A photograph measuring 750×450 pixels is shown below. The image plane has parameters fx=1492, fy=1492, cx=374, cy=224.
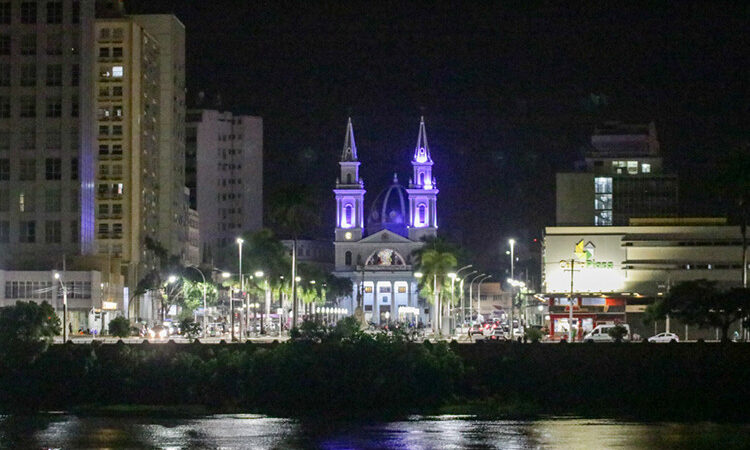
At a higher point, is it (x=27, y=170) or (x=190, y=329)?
(x=27, y=170)

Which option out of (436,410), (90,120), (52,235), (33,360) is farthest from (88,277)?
(436,410)

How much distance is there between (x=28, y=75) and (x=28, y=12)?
302 inches

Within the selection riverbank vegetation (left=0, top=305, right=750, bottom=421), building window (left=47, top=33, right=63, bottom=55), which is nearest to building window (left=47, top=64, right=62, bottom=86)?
building window (left=47, top=33, right=63, bottom=55)

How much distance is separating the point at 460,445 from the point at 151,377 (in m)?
30.5

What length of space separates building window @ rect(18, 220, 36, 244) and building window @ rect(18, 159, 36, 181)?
17.2 ft

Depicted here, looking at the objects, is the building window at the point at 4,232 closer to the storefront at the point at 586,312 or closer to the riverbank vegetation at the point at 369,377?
the storefront at the point at 586,312

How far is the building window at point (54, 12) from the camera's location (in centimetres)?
18125

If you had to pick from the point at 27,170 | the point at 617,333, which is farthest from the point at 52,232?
the point at 617,333

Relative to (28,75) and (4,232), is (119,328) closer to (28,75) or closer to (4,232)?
(4,232)

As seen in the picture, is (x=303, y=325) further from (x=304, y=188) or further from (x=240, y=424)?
(x=304, y=188)

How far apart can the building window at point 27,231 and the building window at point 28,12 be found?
24526 millimetres

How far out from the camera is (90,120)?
18288 cm

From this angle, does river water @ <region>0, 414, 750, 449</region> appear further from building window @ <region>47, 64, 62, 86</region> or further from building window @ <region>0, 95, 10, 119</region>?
building window @ <region>0, 95, 10, 119</region>

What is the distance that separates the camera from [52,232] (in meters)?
181
